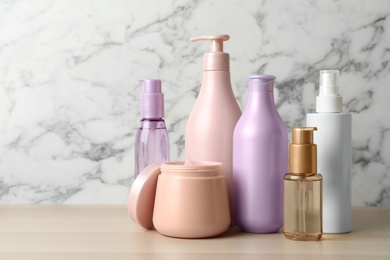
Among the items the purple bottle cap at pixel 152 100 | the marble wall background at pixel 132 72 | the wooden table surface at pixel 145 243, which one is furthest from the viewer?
the marble wall background at pixel 132 72

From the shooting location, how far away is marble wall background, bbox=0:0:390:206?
3.64 feet

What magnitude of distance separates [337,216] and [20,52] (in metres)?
0.67

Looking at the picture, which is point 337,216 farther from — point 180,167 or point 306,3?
point 306,3

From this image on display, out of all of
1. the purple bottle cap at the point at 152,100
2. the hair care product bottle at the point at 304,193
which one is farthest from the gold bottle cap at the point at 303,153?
the purple bottle cap at the point at 152,100

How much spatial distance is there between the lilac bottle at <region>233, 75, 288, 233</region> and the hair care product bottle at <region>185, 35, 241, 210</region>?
0.03m

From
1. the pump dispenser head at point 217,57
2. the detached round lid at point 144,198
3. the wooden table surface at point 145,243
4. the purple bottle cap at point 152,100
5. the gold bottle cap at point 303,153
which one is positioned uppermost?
the pump dispenser head at point 217,57

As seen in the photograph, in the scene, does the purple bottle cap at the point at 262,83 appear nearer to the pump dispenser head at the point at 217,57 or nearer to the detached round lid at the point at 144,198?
the pump dispenser head at the point at 217,57

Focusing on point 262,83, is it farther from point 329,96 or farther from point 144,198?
point 144,198

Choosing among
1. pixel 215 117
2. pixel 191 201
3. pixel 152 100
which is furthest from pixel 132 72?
pixel 191 201

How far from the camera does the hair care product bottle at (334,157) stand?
0.86m

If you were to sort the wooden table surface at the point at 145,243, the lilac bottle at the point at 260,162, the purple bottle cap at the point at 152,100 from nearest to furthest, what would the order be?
the wooden table surface at the point at 145,243
the lilac bottle at the point at 260,162
the purple bottle cap at the point at 152,100

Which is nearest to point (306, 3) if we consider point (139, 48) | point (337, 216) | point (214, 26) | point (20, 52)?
point (214, 26)

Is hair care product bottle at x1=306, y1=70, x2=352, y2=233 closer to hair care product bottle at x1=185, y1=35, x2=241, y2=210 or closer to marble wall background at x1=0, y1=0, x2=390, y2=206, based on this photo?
hair care product bottle at x1=185, y1=35, x2=241, y2=210

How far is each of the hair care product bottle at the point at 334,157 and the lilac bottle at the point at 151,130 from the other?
259 millimetres
